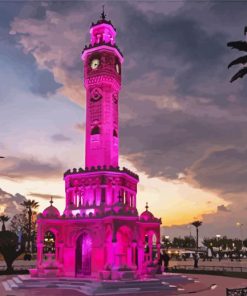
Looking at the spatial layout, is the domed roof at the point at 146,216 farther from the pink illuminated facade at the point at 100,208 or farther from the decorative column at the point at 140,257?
the decorative column at the point at 140,257

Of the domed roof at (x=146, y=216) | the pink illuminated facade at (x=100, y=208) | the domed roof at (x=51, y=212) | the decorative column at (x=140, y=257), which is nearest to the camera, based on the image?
the pink illuminated facade at (x=100, y=208)

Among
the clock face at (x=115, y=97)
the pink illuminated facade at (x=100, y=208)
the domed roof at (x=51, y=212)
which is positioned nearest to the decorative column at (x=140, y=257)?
the pink illuminated facade at (x=100, y=208)

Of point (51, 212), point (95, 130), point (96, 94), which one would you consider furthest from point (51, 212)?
point (96, 94)

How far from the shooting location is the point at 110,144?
46375mm

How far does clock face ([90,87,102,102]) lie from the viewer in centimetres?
4770

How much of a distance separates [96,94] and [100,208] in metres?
13.3

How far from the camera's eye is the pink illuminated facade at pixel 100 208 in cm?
4006

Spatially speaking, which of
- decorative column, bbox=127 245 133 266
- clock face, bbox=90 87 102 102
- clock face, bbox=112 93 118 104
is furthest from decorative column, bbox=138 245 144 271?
clock face, bbox=90 87 102 102

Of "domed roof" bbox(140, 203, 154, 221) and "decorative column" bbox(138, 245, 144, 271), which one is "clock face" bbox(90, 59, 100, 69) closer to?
"domed roof" bbox(140, 203, 154, 221)

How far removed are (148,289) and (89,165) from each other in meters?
16.1

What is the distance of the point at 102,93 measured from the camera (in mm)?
47594

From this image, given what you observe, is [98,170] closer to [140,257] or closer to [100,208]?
[100,208]

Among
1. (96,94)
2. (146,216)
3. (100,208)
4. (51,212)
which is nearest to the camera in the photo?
(100,208)

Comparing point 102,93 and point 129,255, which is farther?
point 102,93
